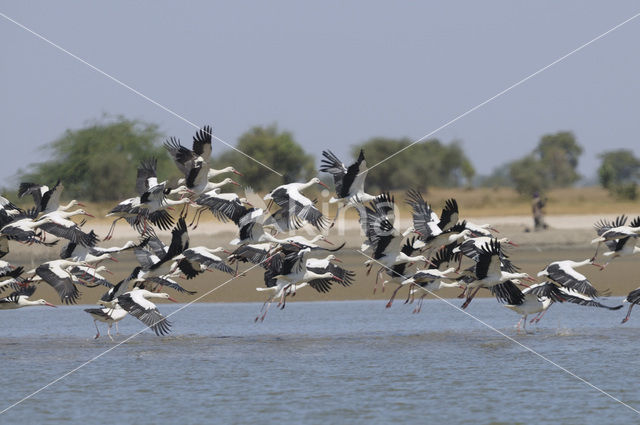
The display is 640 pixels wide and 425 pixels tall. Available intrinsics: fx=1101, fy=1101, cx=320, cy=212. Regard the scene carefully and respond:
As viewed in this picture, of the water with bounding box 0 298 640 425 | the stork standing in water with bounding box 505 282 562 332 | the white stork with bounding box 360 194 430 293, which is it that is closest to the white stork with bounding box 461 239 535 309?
the stork standing in water with bounding box 505 282 562 332

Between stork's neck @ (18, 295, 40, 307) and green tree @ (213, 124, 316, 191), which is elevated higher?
green tree @ (213, 124, 316, 191)

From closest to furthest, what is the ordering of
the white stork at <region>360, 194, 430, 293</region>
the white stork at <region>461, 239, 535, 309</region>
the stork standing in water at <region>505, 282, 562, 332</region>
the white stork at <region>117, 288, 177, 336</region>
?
the white stork at <region>117, 288, 177, 336</region> → the white stork at <region>461, 239, 535, 309</region> → the stork standing in water at <region>505, 282, 562, 332</region> → the white stork at <region>360, 194, 430, 293</region>

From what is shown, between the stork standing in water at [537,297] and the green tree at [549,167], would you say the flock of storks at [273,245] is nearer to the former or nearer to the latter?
the stork standing in water at [537,297]

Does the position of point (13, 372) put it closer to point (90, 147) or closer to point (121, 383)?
point (121, 383)

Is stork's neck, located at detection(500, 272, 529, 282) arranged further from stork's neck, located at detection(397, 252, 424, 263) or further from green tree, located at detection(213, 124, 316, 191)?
green tree, located at detection(213, 124, 316, 191)

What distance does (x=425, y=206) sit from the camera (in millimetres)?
19203

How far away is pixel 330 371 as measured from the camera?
16250 millimetres

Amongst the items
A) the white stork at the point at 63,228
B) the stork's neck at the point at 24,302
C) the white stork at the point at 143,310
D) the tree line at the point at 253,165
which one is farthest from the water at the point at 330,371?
the tree line at the point at 253,165

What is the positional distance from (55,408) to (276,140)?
131ft

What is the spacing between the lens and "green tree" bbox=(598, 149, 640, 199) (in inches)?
1943

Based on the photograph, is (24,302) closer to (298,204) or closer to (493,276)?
(298,204)

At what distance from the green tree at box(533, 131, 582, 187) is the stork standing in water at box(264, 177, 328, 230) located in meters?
41.8

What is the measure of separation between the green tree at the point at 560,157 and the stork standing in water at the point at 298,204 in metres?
41.8

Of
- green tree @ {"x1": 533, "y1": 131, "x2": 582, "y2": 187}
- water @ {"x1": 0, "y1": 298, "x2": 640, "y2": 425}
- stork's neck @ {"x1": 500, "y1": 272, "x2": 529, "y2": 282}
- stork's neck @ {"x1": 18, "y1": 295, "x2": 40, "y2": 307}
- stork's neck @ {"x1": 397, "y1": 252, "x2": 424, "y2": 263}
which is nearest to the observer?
water @ {"x1": 0, "y1": 298, "x2": 640, "y2": 425}
